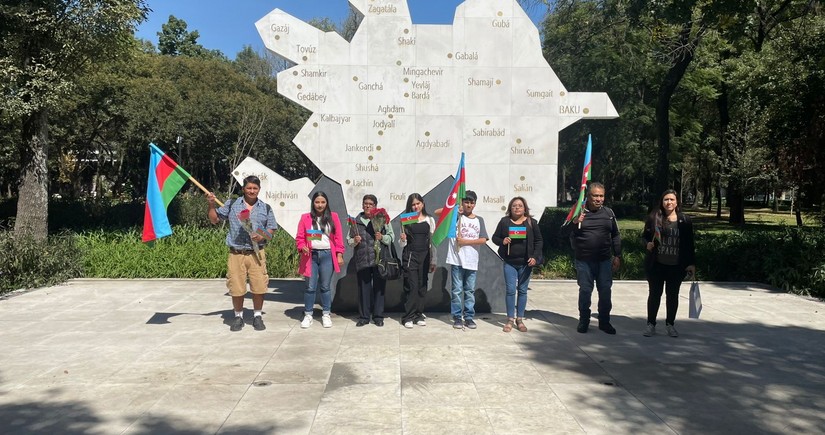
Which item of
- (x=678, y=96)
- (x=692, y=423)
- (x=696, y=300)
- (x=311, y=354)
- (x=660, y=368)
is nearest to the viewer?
(x=692, y=423)

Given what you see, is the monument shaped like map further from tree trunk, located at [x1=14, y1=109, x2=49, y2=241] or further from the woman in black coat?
tree trunk, located at [x1=14, y1=109, x2=49, y2=241]

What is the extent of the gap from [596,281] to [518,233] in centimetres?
107

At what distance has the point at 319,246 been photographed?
683 cm

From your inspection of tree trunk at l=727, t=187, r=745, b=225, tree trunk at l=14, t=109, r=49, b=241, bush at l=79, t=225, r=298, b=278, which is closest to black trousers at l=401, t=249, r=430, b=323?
bush at l=79, t=225, r=298, b=278

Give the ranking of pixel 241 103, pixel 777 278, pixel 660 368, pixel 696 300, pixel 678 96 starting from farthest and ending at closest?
pixel 241 103 → pixel 678 96 → pixel 777 278 → pixel 696 300 → pixel 660 368

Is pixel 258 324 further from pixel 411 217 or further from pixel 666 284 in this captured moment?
pixel 666 284

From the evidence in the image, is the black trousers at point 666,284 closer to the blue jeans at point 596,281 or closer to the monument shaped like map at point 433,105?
the blue jeans at point 596,281

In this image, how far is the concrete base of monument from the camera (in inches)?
307

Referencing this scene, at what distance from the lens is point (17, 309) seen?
7.95 metres

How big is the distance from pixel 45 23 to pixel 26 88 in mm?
1285

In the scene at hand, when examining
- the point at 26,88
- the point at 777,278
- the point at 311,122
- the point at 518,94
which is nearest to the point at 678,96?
the point at 777,278

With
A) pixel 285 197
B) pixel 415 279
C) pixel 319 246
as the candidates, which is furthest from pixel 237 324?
pixel 415 279

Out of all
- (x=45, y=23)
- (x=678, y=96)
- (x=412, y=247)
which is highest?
(x=678, y=96)

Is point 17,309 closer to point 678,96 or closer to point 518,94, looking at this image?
point 518,94
